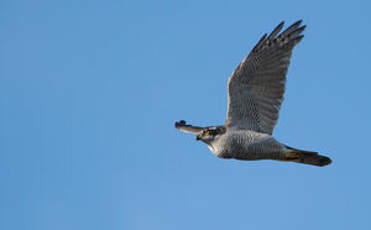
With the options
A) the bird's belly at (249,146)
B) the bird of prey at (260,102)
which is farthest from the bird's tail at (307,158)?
the bird's belly at (249,146)

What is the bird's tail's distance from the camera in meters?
9.00

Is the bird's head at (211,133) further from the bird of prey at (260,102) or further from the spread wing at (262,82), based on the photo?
the spread wing at (262,82)

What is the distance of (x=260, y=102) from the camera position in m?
9.36

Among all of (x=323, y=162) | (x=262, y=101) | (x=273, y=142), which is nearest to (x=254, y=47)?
(x=262, y=101)

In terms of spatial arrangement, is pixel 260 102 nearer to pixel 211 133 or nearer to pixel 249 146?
pixel 249 146

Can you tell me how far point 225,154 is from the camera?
9297mm

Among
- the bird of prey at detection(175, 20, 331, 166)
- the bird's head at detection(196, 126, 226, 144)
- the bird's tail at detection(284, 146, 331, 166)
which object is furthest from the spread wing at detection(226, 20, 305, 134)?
the bird's tail at detection(284, 146, 331, 166)

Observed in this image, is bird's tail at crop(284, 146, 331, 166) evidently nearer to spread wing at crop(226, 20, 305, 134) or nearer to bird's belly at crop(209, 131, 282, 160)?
bird's belly at crop(209, 131, 282, 160)

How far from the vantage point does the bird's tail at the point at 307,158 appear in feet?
29.5

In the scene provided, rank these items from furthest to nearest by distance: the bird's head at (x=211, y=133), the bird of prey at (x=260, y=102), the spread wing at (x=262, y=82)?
the bird's head at (x=211, y=133) → the spread wing at (x=262, y=82) → the bird of prey at (x=260, y=102)

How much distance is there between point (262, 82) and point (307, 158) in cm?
161

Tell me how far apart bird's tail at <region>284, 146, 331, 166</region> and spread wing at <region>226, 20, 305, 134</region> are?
2.10ft

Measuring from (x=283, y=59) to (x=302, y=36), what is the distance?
57cm

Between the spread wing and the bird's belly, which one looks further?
the spread wing
